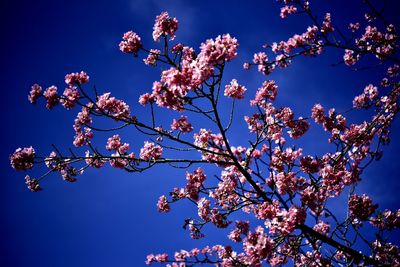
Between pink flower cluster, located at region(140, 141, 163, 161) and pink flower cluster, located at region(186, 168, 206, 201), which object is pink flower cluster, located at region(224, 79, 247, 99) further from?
pink flower cluster, located at region(186, 168, 206, 201)

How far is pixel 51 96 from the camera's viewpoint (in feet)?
20.2

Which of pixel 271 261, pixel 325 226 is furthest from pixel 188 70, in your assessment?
pixel 325 226

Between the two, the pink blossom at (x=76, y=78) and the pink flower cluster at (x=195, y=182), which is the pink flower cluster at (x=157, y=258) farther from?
the pink blossom at (x=76, y=78)

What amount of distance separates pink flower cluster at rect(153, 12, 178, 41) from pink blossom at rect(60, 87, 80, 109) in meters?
2.19

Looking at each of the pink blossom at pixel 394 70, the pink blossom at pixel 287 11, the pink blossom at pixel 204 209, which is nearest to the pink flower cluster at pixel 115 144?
the pink blossom at pixel 204 209

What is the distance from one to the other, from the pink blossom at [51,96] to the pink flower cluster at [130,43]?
1.81m

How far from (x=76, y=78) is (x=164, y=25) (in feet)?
7.80

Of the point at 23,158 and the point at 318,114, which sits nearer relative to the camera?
the point at 23,158

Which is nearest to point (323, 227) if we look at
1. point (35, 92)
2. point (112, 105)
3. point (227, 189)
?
point (227, 189)

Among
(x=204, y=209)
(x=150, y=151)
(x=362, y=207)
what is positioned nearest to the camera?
(x=362, y=207)

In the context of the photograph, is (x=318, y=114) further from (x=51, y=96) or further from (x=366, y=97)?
(x=51, y=96)

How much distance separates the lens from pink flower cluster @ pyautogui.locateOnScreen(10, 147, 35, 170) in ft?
20.3

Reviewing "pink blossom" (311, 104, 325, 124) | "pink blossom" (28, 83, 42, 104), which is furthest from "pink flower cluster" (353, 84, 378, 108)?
"pink blossom" (28, 83, 42, 104)

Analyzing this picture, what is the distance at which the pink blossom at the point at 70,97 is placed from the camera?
19.8 feet
